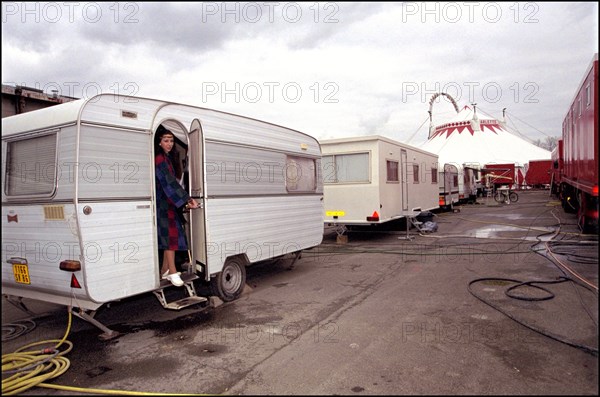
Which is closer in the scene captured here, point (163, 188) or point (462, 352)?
point (462, 352)

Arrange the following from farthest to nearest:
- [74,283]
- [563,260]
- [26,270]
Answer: [563,260] < [26,270] < [74,283]

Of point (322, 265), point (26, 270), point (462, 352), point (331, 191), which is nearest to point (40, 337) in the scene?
point (26, 270)

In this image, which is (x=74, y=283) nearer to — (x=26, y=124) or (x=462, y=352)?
(x=26, y=124)

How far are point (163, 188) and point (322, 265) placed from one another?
14.9ft

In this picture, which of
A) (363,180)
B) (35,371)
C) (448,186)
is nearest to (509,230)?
(363,180)

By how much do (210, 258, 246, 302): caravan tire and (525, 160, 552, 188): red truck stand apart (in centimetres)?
4078

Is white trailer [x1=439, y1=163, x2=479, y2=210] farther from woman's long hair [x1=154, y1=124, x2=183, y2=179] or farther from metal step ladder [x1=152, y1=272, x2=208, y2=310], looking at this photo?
metal step ladder [x1=152, y1=272, x2=208, y2=310]

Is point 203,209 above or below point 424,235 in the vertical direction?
above

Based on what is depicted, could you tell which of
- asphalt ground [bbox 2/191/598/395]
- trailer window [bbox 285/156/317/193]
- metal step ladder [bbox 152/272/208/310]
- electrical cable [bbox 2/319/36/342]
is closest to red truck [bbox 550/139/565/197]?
asphalt ground [bbox 2/191/598/395]

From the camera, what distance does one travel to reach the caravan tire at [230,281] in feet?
20.7

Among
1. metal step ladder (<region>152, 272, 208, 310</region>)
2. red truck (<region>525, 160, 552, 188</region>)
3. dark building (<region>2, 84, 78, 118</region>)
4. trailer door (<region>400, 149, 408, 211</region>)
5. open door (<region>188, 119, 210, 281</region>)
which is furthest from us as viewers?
red truck (<region>525, 160, 552, 188</region>)

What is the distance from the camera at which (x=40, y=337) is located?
5148 mm

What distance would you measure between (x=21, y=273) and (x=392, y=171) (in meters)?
9.63

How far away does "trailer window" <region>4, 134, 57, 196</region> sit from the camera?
4.82 metres
